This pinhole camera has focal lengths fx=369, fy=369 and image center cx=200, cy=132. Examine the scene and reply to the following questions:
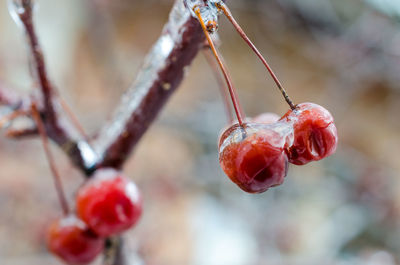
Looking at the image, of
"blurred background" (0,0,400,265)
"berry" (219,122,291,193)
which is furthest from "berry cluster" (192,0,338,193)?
"blurred background" (0,0,400,265)

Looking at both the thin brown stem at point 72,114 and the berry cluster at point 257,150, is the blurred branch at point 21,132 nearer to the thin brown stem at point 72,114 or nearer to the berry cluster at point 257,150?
the thin brown stem at point 72,114

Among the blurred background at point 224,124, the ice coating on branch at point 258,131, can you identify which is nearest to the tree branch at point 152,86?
the ice coating on branch at point 258,131

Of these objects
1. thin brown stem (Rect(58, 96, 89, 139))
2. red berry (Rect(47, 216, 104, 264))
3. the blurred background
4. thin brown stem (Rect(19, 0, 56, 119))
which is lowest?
the blurred background

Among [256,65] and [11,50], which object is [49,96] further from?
[256,65]

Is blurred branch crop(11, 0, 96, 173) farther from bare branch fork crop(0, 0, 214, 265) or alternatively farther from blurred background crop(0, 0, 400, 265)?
blurred background crop(0, 0, 400, 265)

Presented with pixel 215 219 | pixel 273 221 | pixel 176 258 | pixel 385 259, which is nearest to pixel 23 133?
pixel 385 259

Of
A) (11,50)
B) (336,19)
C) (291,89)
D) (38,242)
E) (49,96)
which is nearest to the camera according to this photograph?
(49,96)

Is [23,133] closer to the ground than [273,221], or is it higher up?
higher up
